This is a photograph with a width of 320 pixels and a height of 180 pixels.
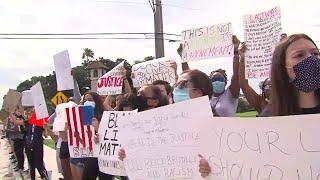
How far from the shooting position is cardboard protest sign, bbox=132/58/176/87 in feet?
23.8

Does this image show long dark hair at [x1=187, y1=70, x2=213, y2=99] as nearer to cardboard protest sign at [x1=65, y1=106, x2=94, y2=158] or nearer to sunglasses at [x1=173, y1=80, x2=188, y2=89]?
sunglasses at [x1=173, y1=80, x2=188, y2=89]

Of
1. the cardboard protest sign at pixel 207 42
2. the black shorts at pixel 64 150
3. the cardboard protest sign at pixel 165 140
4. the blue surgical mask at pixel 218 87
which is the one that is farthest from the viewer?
the black shorts at pixel 64 150

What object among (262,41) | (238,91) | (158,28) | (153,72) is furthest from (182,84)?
A: (158,28)

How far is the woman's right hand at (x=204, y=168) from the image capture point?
3029 mm

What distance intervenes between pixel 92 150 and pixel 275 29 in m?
2.40

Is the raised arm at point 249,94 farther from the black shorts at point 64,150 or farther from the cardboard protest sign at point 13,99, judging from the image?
the cardboard protest sign at point 13,99

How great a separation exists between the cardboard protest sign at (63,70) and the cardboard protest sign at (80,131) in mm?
1856

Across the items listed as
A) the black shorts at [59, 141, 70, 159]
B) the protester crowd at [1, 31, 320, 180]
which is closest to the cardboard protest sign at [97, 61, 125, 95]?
the protester crowd at [1, 31, 320, 180]

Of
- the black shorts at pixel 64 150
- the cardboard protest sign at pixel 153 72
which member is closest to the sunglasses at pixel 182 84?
the cardboard protest sign at pixel 153 72

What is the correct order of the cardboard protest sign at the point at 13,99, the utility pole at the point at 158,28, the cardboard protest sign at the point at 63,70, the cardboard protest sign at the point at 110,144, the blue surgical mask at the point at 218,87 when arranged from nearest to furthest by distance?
the blue surgical mask at the point at 218,87
the cardboard protest sign at the point at 110,144
the cardboard protest sign at the point at 63,70
the cardboard protest sign at the point at 13,99
the utility pole at the point at 158,28

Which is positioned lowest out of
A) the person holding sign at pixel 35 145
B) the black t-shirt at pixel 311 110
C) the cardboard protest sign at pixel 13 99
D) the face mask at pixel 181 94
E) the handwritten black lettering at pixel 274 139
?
the person holding sign at pixel 35 145

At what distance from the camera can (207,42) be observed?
606cm

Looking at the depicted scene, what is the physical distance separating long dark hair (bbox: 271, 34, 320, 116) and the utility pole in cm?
1650

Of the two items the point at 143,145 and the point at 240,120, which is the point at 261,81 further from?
the point at 240,120
